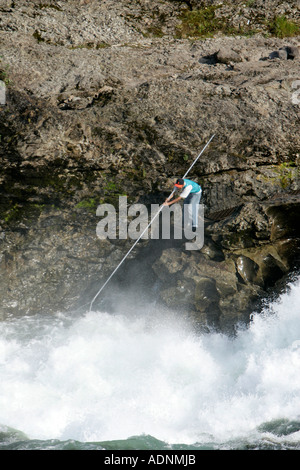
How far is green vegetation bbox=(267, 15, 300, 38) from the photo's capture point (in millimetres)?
12211

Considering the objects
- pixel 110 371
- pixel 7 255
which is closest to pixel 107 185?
pixel 7 255

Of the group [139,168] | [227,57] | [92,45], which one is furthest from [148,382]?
[92,45]

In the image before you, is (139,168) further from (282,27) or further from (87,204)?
(282,27)

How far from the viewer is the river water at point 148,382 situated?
7035mm

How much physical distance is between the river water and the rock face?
2.15ft

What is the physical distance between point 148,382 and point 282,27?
38.0 ft

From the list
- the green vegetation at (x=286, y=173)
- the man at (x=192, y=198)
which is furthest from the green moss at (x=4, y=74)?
the green vegetation at (x=286, y=173)

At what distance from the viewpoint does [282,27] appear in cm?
1227

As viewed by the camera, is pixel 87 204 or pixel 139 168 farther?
pixel 87 204

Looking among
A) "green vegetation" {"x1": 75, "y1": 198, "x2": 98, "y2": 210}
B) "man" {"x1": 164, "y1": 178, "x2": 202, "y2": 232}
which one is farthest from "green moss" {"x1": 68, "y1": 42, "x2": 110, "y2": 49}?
"man" {"x1": 164, "y1": 178, "x2": 202, "y2": 232}

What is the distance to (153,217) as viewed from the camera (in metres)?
9.77

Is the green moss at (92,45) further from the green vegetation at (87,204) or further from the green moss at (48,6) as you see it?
the green vegetation at (87,204)

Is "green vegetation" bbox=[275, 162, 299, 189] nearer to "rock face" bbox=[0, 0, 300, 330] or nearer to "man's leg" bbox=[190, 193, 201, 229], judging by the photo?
"rock face" bbox=[0, 0, 300, 330]
